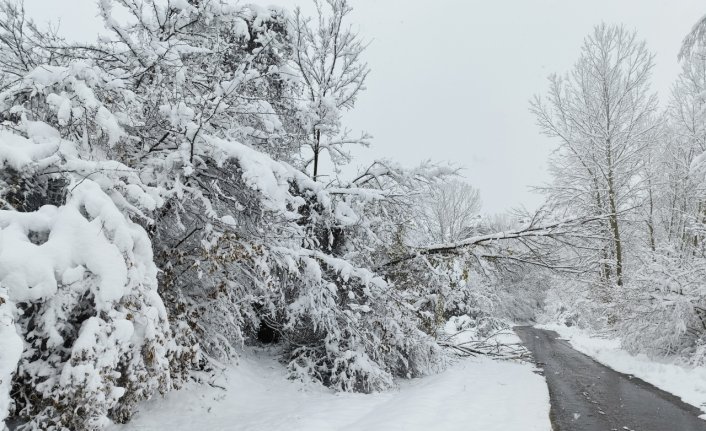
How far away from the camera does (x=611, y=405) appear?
7.30m

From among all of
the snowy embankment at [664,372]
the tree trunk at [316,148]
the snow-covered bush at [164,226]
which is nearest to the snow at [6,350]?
the snow-covered bush at [164,226]

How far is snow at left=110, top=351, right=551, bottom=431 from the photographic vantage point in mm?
5359

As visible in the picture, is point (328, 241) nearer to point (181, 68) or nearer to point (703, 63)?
point (181, 68)

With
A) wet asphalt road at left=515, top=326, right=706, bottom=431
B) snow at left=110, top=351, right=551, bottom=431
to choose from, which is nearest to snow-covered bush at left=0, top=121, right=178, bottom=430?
snow at left=110, top=351, right=551, bottom=431

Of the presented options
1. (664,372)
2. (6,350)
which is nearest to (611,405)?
(664,372)

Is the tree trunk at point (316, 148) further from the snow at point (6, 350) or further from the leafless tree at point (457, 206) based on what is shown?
the leafless tree at point (457, 206)

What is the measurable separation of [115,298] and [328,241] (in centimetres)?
559

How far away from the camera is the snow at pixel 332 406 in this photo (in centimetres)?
536

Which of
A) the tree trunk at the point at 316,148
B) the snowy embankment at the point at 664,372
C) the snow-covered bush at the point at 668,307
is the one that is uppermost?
the tree trunk at the point at 316,148

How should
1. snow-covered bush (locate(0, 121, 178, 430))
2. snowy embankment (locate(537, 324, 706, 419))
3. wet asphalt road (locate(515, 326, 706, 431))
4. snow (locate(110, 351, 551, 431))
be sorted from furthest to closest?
snowy embankment (locate(537, 324, 706, 419))
wet asphalt road (locate(515, 326, 706, 431))
snow (locate(110, 351, 551, 431))
snow-covered bush (locate(0, 121, 178, 430))

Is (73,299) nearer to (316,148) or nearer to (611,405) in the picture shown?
(316,148)

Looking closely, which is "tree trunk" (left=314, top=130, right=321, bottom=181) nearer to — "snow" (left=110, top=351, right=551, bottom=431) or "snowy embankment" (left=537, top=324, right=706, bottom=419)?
"snow" (left=110, top=351, right=551, bottom=431)

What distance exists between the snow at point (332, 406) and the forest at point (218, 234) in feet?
1.19

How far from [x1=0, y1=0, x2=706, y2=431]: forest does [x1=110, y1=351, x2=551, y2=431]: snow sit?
0.36 metres
